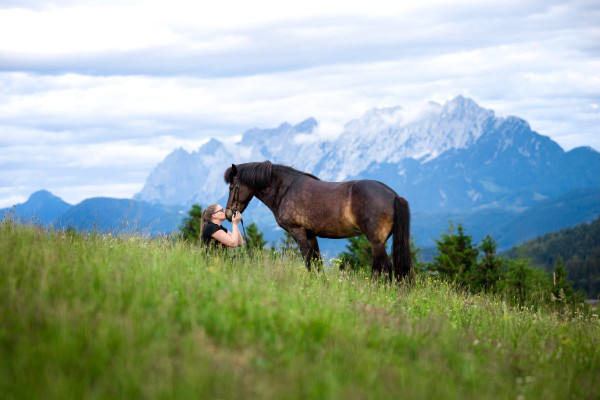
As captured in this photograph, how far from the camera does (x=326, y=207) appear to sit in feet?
42.4

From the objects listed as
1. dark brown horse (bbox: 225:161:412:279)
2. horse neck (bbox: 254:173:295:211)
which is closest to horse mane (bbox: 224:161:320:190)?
dark brown horse (bbox: 225:161:412:279)

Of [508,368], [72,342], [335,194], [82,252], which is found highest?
[335,194]

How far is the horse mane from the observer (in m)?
13.6

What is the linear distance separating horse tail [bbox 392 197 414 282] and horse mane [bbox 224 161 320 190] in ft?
7.58

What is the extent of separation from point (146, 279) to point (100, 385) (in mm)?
2804

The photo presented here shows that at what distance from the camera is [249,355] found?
6.28 meters

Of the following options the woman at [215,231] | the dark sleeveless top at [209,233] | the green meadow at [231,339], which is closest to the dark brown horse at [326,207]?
the woman at [215,231]

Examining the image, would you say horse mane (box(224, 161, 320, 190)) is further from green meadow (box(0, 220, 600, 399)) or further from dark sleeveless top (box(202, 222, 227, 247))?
green meadow (box(0, 220, 600, 399))

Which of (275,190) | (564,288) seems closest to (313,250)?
(275,190)

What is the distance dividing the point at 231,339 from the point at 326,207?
21.3 ft

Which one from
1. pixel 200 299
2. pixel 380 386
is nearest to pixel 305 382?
pixel 380 386

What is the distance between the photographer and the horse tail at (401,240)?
40.2ft

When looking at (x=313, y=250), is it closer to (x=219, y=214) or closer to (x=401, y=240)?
(x=401, y=240)

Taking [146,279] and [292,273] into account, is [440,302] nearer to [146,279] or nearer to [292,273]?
[292,273]
